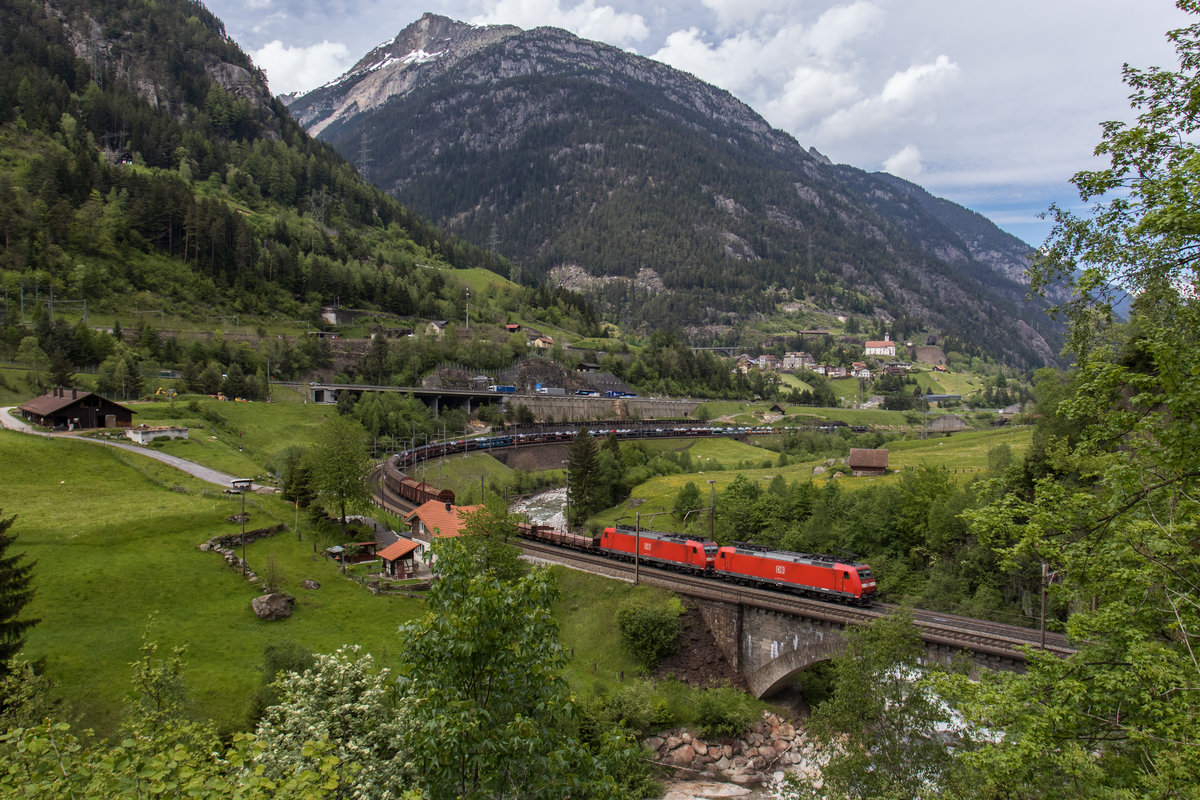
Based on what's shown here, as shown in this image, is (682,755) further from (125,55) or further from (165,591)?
(125,55)

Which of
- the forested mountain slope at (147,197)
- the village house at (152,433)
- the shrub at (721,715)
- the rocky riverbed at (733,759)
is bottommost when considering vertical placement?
the rocky riverbed at (733,759)

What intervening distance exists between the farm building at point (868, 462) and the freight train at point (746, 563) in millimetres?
32963

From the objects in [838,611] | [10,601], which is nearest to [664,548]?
[838,611]

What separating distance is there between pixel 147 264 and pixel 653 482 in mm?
110169

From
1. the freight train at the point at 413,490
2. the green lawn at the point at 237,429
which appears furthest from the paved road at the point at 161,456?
the freight train at the point at 413,490

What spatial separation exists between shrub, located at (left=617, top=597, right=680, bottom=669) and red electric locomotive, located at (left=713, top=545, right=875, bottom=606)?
6777mm

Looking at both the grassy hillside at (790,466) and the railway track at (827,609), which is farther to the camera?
the grassy hillside at (790,466)

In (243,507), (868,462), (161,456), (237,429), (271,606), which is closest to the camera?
(271,606)

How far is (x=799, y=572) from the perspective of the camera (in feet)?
141

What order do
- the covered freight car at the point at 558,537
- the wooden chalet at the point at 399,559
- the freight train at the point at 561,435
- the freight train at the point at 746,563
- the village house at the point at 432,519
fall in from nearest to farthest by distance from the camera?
1. the freight train at the point at 746,563
2. the wooden chalet at the point at 399,559
3. the village house at the point at 432,519
4. the covered freight car at the point at 558,537
5. the freight train at the point at 561,435

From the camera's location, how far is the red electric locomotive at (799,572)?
4038 centimetres

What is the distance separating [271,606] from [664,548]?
94.9 ft

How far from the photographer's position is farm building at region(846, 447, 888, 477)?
77.4 metres

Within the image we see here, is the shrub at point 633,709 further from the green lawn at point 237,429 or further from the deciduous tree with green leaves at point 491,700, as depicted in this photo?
the green lawn at point 237,429
